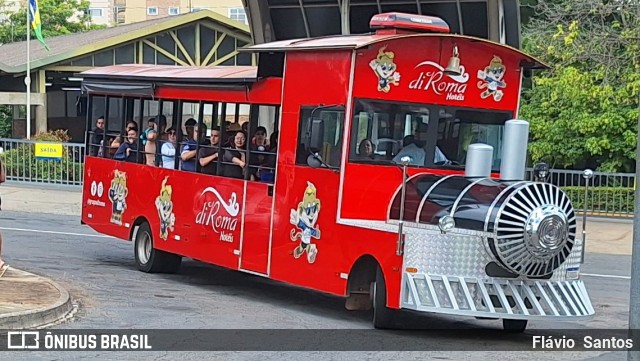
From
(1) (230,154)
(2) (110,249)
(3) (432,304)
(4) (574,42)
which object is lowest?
(2) (110,249)

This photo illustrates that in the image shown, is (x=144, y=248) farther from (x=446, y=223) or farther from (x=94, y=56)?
(x=94, y=56)

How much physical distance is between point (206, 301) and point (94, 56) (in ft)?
76.6

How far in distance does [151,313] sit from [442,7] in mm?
13619

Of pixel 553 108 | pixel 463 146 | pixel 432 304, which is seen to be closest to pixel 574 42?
pixel 553 108

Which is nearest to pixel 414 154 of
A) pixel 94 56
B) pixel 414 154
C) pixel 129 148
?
pixel 414 154

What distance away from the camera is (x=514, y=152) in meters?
10.8

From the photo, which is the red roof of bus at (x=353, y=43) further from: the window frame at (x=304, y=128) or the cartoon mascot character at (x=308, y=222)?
the cartoon mascot character at (x=308, y=222)

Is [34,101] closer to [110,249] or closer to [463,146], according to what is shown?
[110,249]

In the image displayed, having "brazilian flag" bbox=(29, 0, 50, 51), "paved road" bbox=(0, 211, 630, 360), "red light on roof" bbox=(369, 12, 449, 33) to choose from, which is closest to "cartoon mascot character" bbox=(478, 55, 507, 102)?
"red light on roof" bbox=(369, 12, 449, 33)

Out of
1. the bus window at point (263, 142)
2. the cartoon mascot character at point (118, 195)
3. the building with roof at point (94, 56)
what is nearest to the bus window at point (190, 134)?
the bus window at point (263, 142)

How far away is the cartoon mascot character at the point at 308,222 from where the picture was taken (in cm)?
1164

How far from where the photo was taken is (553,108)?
2816 centimetres

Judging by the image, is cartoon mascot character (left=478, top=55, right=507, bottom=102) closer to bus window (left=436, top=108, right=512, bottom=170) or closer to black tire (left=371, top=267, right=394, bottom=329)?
bus window (left=436, top=108, right=512, bottom=170)

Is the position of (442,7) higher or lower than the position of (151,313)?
higher
